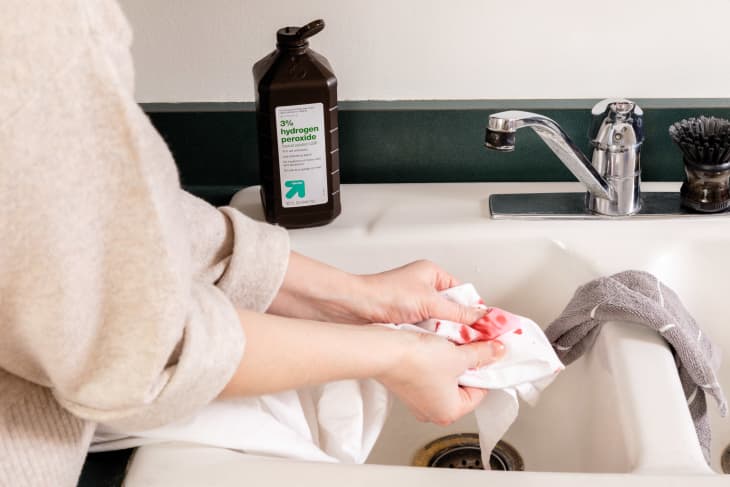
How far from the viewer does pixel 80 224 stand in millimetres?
454

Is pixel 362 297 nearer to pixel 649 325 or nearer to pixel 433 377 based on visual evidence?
pixel 433 377

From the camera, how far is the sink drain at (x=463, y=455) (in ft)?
3.09

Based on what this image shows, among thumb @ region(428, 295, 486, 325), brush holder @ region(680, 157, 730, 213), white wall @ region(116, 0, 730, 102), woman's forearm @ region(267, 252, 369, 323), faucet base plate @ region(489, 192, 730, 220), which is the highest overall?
white wall @ region(116, 0, 730, 102)

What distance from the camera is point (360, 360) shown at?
673 millimetres

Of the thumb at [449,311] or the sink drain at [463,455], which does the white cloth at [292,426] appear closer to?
the thumb at [449,311]

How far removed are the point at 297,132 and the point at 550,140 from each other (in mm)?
263

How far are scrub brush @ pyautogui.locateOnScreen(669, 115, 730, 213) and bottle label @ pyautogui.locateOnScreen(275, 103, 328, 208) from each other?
14.6 inches

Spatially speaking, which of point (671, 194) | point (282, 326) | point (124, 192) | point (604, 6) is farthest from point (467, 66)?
point (124, 192)

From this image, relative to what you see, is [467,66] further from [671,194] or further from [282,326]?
[282,326]

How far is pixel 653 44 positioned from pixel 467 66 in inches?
8.3

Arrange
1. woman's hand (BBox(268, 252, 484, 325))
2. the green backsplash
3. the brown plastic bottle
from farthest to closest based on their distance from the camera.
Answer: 1. the green backsplash
2. the brown plastic bottle
3. woman's hand (BBox(268, 252, 484, 325))

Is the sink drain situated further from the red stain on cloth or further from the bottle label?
the bottle label

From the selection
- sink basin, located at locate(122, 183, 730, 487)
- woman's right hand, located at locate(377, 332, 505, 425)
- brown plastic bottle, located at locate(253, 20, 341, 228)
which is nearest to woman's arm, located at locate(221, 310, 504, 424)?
woman's right hand, located at locate(377, 332, 505, 425)

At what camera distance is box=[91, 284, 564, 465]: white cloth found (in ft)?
2.13
